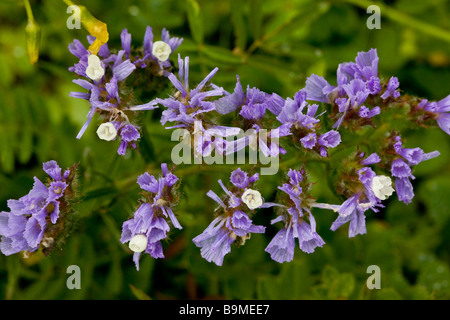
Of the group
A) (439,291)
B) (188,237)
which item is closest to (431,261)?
(439,291)

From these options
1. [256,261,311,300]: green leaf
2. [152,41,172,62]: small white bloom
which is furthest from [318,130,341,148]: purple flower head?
[256,261,311,300]: green leaf

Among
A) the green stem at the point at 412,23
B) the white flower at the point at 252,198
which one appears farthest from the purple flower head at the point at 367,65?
the green stem at the point at 412,23

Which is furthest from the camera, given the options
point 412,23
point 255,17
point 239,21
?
point 412,23

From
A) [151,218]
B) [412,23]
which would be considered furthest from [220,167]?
[412,23]

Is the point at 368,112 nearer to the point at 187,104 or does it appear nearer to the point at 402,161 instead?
the point at 402,161

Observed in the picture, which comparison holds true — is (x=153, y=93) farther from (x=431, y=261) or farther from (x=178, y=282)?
(x=431, y=261)

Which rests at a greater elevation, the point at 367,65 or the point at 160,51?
the point at 160,51

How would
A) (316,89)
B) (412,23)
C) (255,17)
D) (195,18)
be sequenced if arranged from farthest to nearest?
(412,23)
(255,17)
(195,18)
(316,89)
